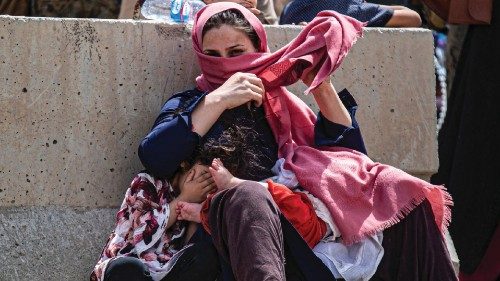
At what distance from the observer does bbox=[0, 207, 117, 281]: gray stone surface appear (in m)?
4.36

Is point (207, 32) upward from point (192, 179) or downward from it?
upward

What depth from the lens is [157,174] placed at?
13.3 ft

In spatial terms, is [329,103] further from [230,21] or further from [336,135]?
[230,21]

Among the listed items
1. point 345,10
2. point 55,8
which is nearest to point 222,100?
point 345,10

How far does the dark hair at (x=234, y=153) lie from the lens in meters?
4.05

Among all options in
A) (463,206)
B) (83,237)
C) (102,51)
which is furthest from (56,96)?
(463,206)

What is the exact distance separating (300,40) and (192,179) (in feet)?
A: 2.23

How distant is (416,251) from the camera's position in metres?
3.92

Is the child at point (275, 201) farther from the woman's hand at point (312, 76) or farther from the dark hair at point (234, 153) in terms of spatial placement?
the woman's hand at point (312, 76)

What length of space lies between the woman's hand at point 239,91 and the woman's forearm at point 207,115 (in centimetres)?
2

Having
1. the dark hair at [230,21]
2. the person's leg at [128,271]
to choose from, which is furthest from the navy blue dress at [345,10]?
the person's leg at [128,271]

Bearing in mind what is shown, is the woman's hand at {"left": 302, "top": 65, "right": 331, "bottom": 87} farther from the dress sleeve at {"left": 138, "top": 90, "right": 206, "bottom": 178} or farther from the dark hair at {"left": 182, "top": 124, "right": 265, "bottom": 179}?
the dress sleeve at {"left": 138, "top": 90, "right": 206, "bottom": 178}

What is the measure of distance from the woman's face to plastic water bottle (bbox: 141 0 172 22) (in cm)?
71

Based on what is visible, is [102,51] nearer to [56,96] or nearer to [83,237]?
[56,96]
